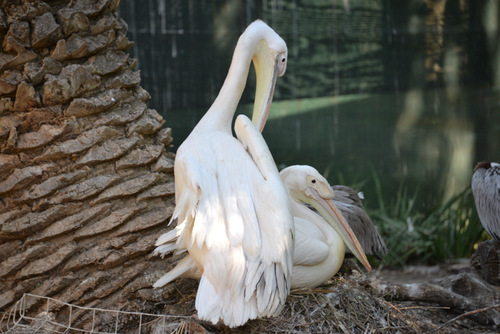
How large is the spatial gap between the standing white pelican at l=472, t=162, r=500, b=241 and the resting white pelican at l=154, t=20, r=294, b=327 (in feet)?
9.58

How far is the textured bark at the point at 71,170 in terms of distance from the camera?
2.69 metres

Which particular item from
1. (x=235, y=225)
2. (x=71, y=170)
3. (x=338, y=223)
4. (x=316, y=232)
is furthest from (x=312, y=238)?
(x=71, y=170)

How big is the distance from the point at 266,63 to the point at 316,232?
0.85 meters

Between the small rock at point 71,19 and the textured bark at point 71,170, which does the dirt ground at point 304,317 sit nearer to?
the textured bark at point 71,170

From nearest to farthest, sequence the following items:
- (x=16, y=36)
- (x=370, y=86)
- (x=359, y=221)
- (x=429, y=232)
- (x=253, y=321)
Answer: (x=253, y=321) → (x=16, y=36) → (x=359, y=221) → (x=429, y=232) → (x=370, y=86)

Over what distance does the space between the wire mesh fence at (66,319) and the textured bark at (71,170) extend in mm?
41

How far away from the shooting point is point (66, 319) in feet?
9.02

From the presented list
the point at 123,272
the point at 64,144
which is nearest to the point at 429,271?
the point at 123,272

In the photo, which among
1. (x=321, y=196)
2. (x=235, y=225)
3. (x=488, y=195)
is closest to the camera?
(x=235, y=225)

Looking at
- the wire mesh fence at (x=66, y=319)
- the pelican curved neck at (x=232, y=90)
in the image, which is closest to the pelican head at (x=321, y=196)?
the pelican curved neck at (x=232, y=90)

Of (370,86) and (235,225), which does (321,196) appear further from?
(370,86)

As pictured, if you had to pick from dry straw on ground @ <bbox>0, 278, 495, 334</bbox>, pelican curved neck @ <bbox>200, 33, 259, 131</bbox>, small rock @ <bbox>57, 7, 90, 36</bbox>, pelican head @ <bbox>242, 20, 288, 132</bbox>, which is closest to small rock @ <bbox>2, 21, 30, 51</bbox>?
small rock @ <bbox>57, 7, 90, 36</bbox>

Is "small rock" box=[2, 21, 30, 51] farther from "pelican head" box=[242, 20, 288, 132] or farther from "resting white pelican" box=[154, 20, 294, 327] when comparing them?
"pelican head" box=[242, 20, 288, 132]

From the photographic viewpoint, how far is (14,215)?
8.80 feet
